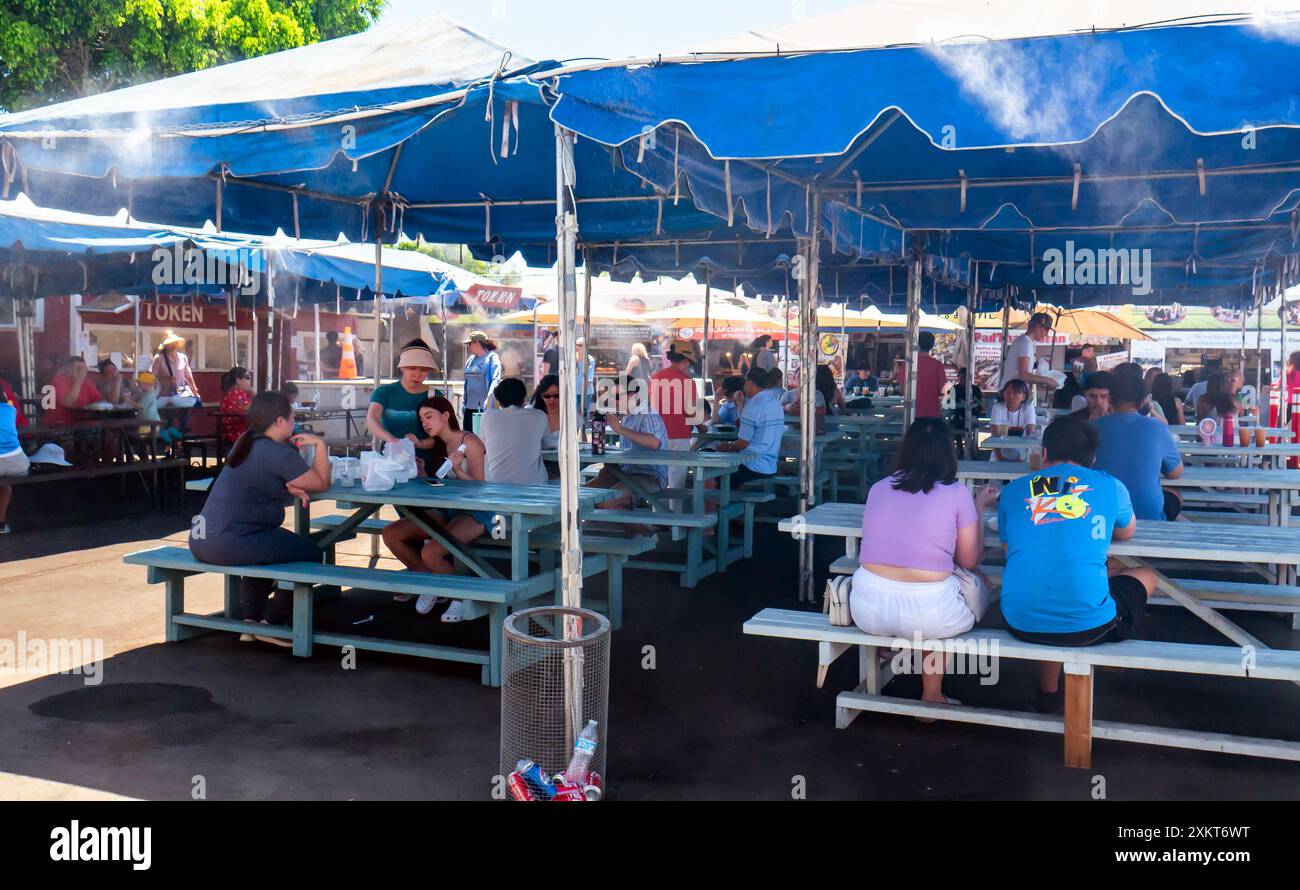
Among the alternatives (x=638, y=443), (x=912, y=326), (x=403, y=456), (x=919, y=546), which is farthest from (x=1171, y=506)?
(x=403, y=456)

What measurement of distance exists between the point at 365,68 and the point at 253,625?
296 centimetres

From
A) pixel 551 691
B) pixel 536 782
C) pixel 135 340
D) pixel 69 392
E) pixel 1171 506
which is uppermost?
pixel 135 340

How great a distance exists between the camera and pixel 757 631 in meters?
4.55

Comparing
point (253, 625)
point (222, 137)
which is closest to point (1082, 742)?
point (253, 625)

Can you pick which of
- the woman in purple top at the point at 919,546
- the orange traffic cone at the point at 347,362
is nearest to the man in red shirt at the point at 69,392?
the orange traffic cone at the point at 347,362

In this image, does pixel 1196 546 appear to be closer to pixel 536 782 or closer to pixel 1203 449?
pixel 536 782

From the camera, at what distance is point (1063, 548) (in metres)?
4.24

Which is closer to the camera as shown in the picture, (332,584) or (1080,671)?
(1080,671)

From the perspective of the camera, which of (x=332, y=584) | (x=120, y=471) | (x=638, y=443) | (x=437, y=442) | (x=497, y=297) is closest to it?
(x=332, y=584)

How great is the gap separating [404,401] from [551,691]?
3449 mm

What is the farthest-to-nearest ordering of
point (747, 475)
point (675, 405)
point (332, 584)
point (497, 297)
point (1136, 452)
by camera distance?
point (497, 297) < point (747, 475) < point (675, 405) < point (1136, 452) < point (332, 584)

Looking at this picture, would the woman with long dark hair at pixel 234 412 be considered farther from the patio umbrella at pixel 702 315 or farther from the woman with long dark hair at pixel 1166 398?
the woman with long dark hair at pixel 1166 398

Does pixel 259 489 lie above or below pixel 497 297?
below

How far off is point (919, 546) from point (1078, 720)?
91cm
